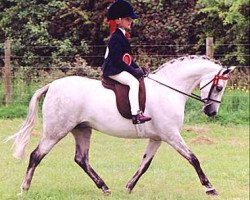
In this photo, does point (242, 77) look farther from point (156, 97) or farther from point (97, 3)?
point (156, 97)

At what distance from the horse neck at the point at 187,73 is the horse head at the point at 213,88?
0.29 feet

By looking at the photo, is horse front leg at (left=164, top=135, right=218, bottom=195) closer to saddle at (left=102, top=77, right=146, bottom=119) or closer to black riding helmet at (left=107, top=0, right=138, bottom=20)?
saddle at (left=102, top=77, right=146, bottom=119)

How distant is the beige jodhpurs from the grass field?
1171mm

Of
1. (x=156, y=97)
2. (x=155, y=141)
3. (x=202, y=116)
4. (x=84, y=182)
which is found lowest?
(x=202, y=116)

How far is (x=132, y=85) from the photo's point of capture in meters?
8.31

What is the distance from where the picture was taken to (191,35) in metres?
21.7

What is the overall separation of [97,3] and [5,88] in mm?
5340

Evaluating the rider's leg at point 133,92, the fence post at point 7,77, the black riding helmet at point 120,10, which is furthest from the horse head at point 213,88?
the fence post at point 7,77

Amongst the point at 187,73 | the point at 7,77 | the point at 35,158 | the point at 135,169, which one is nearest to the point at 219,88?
the point at 187,73

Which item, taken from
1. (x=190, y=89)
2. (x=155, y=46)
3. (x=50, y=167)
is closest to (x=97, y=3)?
(x=155, y=46)

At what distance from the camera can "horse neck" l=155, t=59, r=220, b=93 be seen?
873 cm

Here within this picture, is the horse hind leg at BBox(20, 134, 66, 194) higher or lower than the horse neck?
lower

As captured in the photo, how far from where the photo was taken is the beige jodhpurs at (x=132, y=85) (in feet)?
27.1

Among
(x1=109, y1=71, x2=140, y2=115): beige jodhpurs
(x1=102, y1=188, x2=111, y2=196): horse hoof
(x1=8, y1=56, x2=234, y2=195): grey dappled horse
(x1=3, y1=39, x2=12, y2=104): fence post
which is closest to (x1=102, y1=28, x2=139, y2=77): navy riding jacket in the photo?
(x1=109, y1=71, x2=140, y2=115): beige jodhpurs
